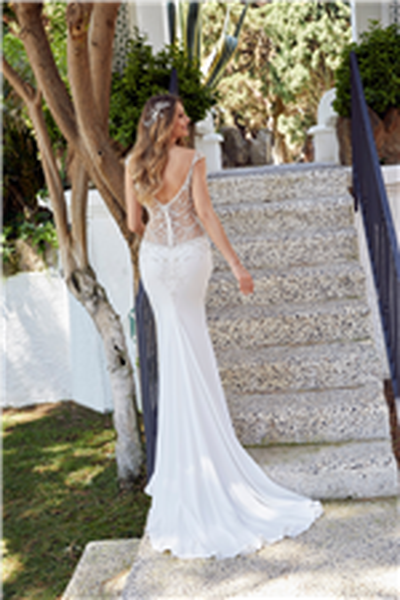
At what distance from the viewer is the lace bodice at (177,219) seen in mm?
3094

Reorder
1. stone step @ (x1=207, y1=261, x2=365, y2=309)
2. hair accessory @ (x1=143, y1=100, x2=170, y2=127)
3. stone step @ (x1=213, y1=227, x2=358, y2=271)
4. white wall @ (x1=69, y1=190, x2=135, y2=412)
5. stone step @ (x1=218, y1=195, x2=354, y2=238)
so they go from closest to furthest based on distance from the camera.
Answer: hair accessory @ (x1=143, y1=100, x2=170, y2=127) < stone step @ (x1=207, y1=261, x2=365, y2=309) < stone step @ (x1=213, y1=227, x2=358, y2=271) < stone step @ (x1=218, y1=195, x2=354, y2=238) < white wall @ (x1=69, y1=190, x2=135, y2=412)

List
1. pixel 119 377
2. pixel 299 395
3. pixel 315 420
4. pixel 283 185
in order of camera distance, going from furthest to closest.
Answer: pixel 283 185 → pixel 119 377 → pixel 299 395 → pixel 315 420

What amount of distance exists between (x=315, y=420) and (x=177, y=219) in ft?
4.61

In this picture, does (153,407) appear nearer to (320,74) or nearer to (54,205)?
(54,205)

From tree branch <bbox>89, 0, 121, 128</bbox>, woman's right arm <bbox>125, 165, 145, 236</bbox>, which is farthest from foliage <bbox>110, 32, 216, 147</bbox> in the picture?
woman's right arm <bbox>125, 165, 145, 236</bbox>

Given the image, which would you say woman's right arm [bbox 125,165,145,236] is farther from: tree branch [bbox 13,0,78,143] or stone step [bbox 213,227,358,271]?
stone step [bbox 213,227,358,271]

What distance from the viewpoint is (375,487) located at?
327 centimetres

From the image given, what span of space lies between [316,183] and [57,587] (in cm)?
376

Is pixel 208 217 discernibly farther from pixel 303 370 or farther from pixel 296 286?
pixel 296 286

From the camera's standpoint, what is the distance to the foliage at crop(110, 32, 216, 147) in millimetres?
5609

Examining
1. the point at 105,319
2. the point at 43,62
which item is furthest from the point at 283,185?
the point at 43,62

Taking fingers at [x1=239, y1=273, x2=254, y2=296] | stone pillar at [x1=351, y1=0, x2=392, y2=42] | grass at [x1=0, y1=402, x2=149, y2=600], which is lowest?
grass at [x1=0, y1=402, x2=149, y2=600]

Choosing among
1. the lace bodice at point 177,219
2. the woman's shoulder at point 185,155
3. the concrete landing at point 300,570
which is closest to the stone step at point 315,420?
the concrete landing at point 300,570

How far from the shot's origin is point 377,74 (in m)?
5.73
